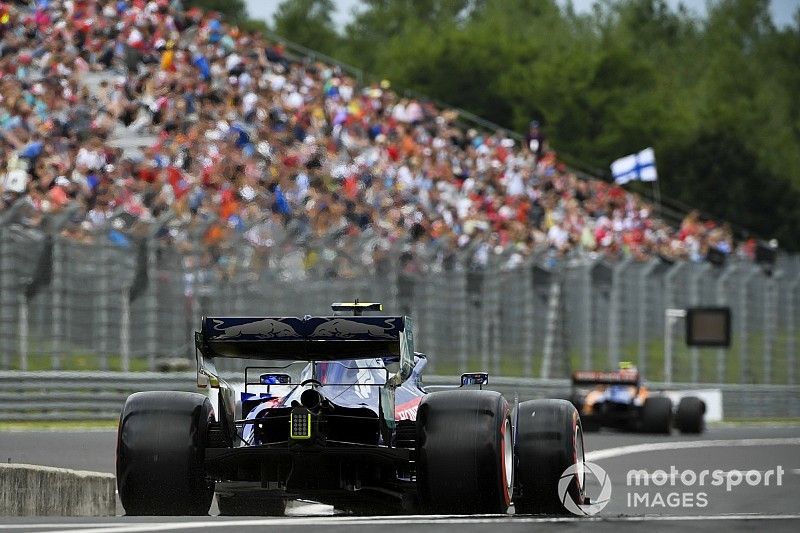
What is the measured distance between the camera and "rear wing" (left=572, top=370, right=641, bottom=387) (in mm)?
24016

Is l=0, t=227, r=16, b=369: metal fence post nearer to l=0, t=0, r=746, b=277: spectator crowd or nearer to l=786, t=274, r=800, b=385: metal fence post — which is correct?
l=0, t=0, r=746, b=277: spectator crowd

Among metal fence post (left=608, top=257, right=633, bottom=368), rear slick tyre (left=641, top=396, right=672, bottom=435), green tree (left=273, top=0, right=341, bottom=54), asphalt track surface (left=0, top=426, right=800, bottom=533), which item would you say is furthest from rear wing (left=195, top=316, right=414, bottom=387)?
green tree (left=273, top=0, right=341, bottom=54)

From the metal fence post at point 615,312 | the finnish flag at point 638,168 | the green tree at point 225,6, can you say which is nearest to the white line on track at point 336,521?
the metal fence post at point 615,312

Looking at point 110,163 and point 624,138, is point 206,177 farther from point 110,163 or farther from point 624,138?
point 624,138

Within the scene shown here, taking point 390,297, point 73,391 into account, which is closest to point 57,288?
point 73,391

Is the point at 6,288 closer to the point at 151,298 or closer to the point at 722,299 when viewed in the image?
the point at 151,298

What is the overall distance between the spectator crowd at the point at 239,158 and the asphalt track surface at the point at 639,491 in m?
3.44

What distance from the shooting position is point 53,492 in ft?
36.9

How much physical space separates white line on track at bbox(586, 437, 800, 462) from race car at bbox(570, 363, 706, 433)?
4.11ft

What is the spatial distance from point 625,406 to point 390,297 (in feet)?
10.8

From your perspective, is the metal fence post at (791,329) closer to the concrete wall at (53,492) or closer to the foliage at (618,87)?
the concrete wall at (53,492)

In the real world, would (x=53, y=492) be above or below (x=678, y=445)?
above

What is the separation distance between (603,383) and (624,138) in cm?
5656

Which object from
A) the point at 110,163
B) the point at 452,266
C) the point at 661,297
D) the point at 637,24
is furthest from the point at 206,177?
the point at 637,24
